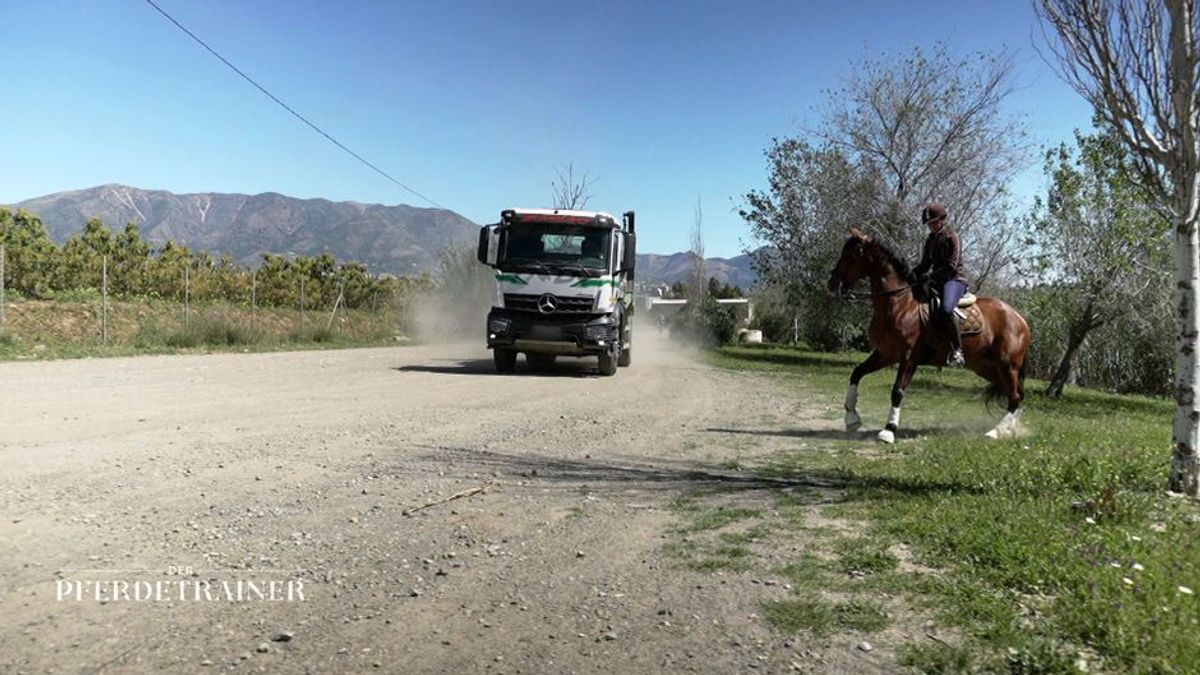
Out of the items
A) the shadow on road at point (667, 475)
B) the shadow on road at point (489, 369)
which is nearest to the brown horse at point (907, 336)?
the shadow on road at point (667, 475)

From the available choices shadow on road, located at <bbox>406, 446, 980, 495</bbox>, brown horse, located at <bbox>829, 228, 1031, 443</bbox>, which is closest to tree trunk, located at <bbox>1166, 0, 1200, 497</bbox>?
shadow on road, located at <bbox>406, 446, 980, 495</bbox>

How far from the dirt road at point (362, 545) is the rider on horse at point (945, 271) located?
2479 mm

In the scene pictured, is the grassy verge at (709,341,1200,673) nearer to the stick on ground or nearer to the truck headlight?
the stick on ground

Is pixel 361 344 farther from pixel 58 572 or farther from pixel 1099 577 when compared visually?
pixel 1099 577

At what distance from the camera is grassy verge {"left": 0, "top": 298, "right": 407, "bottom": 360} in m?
18.7

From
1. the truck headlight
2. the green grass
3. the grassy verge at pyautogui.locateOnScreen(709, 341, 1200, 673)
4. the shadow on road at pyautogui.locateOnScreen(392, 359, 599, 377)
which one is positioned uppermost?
the truck headlight

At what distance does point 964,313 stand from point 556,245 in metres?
8.82

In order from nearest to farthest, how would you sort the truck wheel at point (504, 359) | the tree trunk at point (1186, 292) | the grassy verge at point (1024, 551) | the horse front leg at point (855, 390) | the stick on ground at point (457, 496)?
the grassy verge at point (1024, 551) < the stick on ground at point (457, 496) < the tree trunk at point (1186, 292) < the horse front leg at point (855, 390) < the truck wheel at point (504, 359)

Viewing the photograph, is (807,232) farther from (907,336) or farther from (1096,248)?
(907,336)

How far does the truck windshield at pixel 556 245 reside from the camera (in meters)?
16.0

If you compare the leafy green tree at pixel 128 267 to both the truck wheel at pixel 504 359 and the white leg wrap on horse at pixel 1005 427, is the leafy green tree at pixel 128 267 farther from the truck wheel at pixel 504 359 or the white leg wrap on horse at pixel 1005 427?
the white leg wrap on horse at pixel 1005 427

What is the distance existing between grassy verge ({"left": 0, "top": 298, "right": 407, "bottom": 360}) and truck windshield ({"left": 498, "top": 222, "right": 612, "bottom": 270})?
34.4ft

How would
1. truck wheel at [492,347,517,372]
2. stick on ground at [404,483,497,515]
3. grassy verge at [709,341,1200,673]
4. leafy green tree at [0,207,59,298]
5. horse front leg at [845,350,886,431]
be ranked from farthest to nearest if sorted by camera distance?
1. leafy green tree at [0,207,59,298]
2. truck wheel at [492,347,517,372]
3. horse front leg at [845,350,886,431]
4. stick on ground at [404,483,497,515]
5. grassy verge at [709,341,1200,673]

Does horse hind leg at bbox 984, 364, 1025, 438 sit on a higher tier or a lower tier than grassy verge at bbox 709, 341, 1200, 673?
higher
